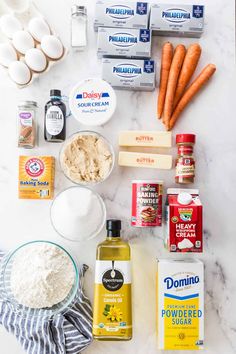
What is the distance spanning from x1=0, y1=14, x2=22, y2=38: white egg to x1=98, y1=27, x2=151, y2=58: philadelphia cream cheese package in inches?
8.5

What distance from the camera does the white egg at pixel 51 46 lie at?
1.27m

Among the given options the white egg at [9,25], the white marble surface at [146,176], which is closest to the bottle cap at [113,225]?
the white marble surface at [146,176]

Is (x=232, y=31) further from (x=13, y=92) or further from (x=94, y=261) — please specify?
(x=94, y=261)

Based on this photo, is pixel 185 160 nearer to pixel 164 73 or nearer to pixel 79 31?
pixel 164 73

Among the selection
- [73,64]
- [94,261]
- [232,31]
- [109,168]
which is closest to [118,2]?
[73,64]

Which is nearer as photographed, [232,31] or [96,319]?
[96,319]

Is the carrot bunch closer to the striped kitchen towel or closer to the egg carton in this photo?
the egg carton

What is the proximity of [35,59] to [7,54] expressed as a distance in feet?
0.25

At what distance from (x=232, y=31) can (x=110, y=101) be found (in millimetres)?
409

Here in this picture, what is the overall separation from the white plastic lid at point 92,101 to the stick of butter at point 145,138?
0.24 ft

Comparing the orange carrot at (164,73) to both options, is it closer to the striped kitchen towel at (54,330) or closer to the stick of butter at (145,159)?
the stick of butter at (145,159)

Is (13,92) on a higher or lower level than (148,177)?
higher

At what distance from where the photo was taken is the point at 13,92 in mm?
1341

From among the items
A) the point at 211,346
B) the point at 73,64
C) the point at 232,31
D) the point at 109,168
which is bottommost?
the point at 211,346
